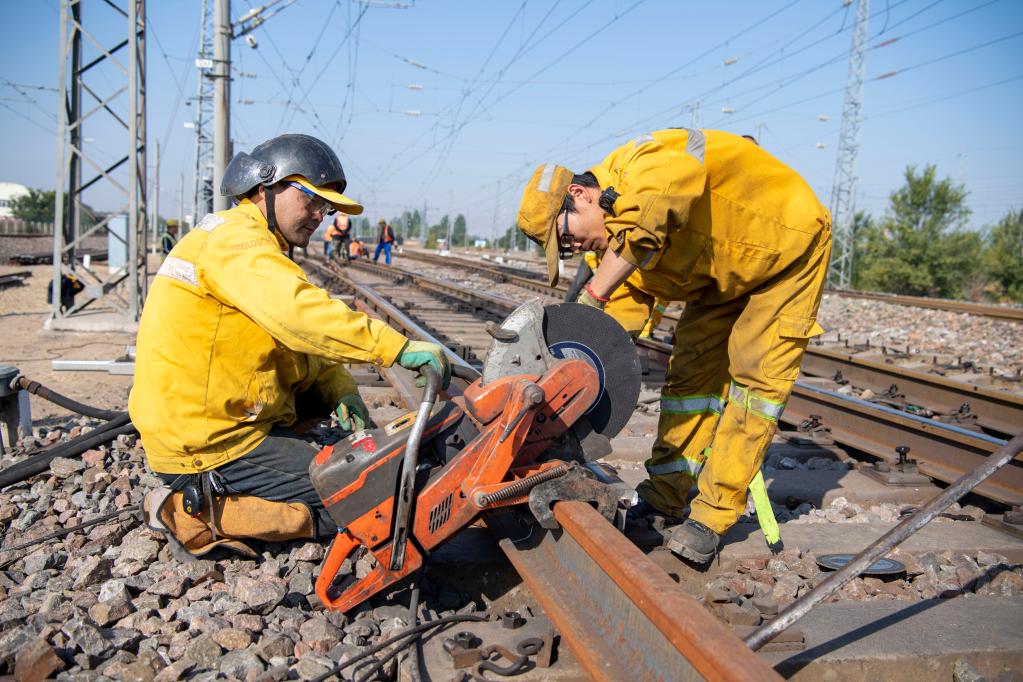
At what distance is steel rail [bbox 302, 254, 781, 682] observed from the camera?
5.98ft

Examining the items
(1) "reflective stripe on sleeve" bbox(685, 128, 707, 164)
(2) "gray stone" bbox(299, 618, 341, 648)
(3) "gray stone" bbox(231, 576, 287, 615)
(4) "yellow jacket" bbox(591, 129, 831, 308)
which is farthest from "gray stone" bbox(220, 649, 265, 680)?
(1) "reflective stripe on sleeve" bbox(685, 128, 707, 164)

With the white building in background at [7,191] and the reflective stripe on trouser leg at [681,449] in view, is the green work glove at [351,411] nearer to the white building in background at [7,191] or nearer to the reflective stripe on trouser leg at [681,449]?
the reflective stripe on trouser leg at [681,449]

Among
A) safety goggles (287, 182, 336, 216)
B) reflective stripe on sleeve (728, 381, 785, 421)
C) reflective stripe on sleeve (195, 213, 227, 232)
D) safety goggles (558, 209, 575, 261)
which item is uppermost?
safety goggles (287, 182, 336, 216)

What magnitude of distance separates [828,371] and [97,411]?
20.0 ft

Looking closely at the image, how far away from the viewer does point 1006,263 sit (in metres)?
31.9

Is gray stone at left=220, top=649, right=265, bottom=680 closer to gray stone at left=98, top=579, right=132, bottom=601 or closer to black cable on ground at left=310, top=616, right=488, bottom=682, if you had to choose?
black cable on ground at left=310, top=616, right=488, bottom=682

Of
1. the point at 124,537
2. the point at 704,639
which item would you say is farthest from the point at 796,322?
the point at 124,537

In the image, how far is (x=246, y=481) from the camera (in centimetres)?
324

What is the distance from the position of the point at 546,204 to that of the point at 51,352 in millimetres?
8136

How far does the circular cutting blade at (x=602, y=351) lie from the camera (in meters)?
3.12

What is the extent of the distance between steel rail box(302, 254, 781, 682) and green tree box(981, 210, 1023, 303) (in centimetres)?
3172

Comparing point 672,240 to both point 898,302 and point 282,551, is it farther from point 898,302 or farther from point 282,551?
point 898,302

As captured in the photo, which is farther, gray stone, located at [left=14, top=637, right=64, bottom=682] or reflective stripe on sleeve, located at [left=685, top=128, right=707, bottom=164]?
reflective stripe on sleeve, located at [left=685, top=128, right=707, bottom=164]

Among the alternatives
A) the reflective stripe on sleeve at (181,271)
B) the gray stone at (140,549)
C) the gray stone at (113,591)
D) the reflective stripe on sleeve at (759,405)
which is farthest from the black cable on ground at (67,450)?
the reflective stripe on sleeve at (759,405)
